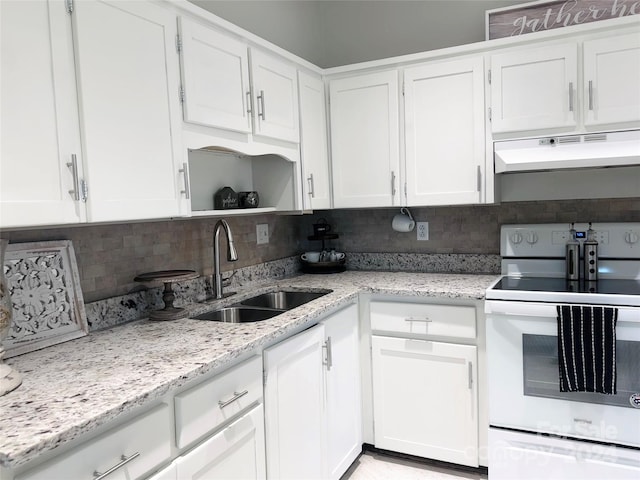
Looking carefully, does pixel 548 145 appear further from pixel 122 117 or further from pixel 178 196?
pixel 122 117

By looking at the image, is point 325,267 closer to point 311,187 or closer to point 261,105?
point 311,187

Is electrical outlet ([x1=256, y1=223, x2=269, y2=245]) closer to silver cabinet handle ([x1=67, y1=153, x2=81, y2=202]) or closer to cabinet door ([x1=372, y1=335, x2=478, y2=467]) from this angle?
cabinet door ([x1=372, y1=335, x2=478, y2=467])

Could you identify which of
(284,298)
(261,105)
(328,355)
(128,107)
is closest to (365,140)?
(261,105)

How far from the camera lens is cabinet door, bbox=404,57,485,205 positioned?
7.93 feet

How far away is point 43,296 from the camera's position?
155 centimetres

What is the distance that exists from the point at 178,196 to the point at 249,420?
802 mm

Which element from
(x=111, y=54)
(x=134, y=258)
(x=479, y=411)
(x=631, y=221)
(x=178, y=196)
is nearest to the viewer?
(x=111, y=54)

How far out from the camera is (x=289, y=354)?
5.87 feet

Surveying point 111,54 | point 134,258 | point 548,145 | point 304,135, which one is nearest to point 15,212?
point 111,54

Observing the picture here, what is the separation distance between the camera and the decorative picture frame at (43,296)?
1.47 metres

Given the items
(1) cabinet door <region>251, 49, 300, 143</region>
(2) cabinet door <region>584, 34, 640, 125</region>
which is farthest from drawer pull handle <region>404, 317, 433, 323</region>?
(2) cabinet door <region>584, 34, 640, 125</region>

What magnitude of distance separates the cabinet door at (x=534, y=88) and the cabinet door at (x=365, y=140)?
526 mm

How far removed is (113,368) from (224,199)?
1.15 m

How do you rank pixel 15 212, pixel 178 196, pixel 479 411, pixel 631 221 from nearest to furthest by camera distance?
pixel 15 212, pixel 178 196, pixel 479 411, pixel 631 221
